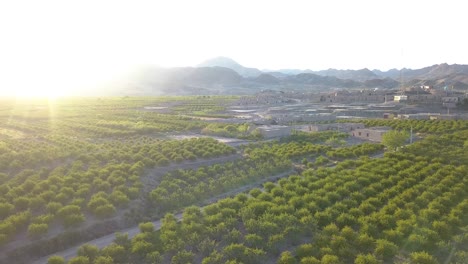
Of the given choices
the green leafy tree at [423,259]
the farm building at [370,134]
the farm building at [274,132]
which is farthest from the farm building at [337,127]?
the green leafy tree at [423,259]

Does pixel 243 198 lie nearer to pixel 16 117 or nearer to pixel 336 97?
pixel 16 117

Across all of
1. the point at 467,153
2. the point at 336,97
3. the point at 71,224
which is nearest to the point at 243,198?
the point at 71,224

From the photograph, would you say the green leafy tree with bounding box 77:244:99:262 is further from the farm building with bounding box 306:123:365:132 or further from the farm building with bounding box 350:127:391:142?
the farm building with bounding box 306:123:365:132

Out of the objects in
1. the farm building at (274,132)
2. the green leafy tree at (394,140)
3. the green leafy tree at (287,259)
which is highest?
the green leafy tree at (394,140)

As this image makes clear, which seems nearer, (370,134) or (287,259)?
(287,259)

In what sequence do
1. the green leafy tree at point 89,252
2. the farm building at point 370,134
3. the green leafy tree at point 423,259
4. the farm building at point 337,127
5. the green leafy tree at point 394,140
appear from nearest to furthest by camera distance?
the green leafy tree at point 423,259
the green leafy tree at point 89,252
the green leafy tree at point 394,140
the farm building at point 370,134
the farm building at point 337,127

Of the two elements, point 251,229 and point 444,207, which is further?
point 444,207

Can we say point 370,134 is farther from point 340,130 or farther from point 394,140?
point 394,140

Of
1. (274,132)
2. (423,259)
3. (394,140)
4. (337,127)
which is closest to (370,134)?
(337,127)

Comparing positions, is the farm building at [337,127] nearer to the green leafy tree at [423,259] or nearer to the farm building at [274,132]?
the farm building at [274,132]

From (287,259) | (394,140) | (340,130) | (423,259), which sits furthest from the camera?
(340,130)

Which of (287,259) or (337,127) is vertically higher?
(337,127)
